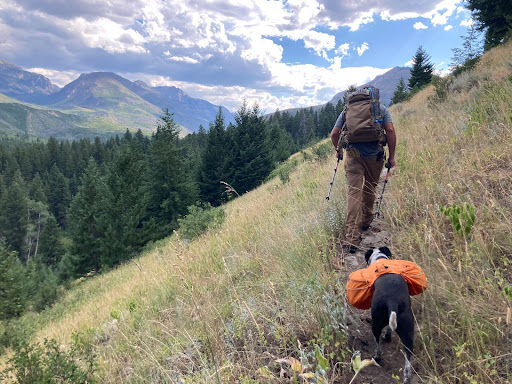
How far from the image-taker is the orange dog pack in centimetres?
176

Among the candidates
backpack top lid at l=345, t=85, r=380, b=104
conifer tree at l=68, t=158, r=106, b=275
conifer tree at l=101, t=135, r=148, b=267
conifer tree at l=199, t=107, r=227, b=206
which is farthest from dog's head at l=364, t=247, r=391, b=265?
conifer tree at l=68, t=158, r=106, b=275

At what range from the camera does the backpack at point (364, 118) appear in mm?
3855

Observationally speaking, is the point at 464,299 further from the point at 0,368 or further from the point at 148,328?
the point at 0,368

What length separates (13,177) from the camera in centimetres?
6856

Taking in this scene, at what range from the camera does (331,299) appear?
216 centimetres

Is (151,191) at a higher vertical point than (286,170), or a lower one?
lower

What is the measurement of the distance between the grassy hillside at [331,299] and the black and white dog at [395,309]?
13cm

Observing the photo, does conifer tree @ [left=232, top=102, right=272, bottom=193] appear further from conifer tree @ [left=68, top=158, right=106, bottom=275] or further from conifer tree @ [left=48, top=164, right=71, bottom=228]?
conifer tree @ [left=48, top=164, right=71, bottom=228]

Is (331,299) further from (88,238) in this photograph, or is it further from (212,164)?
(88,238)

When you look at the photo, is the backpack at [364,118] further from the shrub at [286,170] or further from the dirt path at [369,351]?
the shrub at [286,170]

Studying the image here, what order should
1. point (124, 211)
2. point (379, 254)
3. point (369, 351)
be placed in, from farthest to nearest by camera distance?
point (124, 211)
point (379, 254)
point (369, 351)

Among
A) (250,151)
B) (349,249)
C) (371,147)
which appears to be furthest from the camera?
(250,151)

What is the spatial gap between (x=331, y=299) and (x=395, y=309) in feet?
1.98

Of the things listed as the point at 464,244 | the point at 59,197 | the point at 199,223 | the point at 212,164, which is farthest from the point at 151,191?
the point at 59,197
